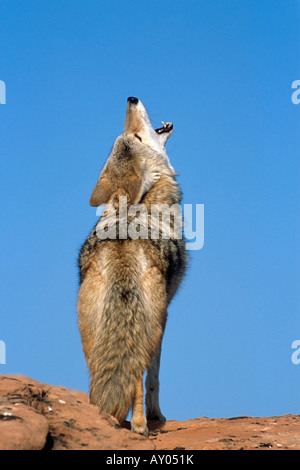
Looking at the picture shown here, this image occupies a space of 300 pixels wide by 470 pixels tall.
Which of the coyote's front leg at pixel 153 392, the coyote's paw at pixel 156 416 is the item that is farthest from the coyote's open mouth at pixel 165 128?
the coyote's paw at pixel 156 416

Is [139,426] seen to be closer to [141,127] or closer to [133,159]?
[133,159]

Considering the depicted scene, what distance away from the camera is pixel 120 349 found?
873 centimetres

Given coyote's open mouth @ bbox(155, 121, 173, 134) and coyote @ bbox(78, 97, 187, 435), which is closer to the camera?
coyote @ bbox(78, 97, 187, 435)

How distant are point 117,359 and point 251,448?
73.3 inches

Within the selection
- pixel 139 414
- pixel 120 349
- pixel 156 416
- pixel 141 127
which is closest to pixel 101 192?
pixel 141 127

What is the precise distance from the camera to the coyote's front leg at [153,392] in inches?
397

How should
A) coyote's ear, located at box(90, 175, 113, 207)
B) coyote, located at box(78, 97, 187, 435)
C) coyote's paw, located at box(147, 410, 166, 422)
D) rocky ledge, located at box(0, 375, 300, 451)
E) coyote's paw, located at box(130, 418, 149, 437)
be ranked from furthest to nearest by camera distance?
coyote's ear, located at box(90, 175, 113, 207)
coyote's paw, located at box(147, 410, 166, 422)
coyote, located at box(78, 97, 187, 435)
coyote's paw, located at box(130, 418, 149, 437)
rocky ledge, located at box(0, 375, 300, 451)

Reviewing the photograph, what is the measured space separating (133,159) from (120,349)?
305 cm

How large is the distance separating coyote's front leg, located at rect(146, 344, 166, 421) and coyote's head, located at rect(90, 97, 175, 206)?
7.40 feet

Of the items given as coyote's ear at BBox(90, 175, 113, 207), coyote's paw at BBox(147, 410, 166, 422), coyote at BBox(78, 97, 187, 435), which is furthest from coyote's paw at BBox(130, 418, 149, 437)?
coyote's ear at BBox(90, 175, 113, 207)

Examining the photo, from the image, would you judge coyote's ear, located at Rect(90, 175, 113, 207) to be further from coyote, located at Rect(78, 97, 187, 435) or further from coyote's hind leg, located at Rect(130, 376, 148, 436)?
coyote's hind leg, located at Rect(130, 376, 148, 436)

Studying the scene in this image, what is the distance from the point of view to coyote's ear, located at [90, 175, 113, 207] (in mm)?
10512
